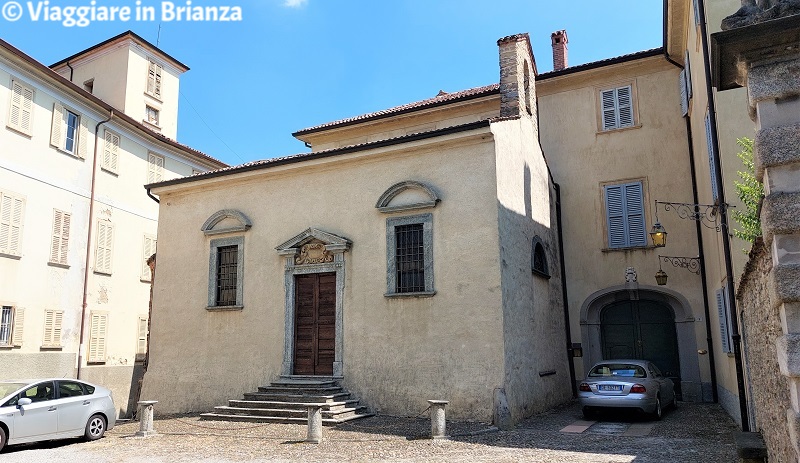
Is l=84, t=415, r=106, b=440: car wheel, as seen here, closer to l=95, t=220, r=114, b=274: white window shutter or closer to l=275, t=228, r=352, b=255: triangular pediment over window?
l=275, t=228, r=352, b=255: triangular pediment over window

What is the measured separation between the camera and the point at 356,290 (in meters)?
13.9

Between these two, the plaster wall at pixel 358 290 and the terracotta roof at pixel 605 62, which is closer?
the plaster wall at pixel 358 290

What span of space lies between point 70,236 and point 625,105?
57.9 ft

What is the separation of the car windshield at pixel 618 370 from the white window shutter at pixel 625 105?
7.54 metres

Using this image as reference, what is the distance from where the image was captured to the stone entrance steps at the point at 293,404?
12.6 m

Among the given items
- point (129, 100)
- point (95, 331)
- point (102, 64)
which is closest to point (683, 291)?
point (95, 331)

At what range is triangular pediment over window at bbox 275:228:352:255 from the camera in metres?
14.1

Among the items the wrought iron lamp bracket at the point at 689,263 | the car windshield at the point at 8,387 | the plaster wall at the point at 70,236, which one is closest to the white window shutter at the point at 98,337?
the plaster wall at the point at 70,236

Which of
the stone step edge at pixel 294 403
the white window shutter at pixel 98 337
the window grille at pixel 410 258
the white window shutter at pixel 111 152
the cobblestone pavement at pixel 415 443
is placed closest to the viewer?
the cobblestone pavement at pixel 415 443

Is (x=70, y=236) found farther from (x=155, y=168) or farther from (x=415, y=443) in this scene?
(x=415, y=443)

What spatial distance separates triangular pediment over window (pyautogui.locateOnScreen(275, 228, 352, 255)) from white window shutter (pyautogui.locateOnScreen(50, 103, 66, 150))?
10.1m

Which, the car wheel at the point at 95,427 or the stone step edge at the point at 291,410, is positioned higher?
the stone step edge at the point at 291,410

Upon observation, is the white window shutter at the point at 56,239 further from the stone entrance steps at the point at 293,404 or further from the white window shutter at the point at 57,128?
the stone entrance steps at the point at 293,404

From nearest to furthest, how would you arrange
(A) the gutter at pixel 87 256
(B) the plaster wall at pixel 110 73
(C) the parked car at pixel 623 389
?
(C) the parked car at pixel 623 389 → (A) the gutter at pixel 87 256 → (B) the plaster wall at pixel 110 73
